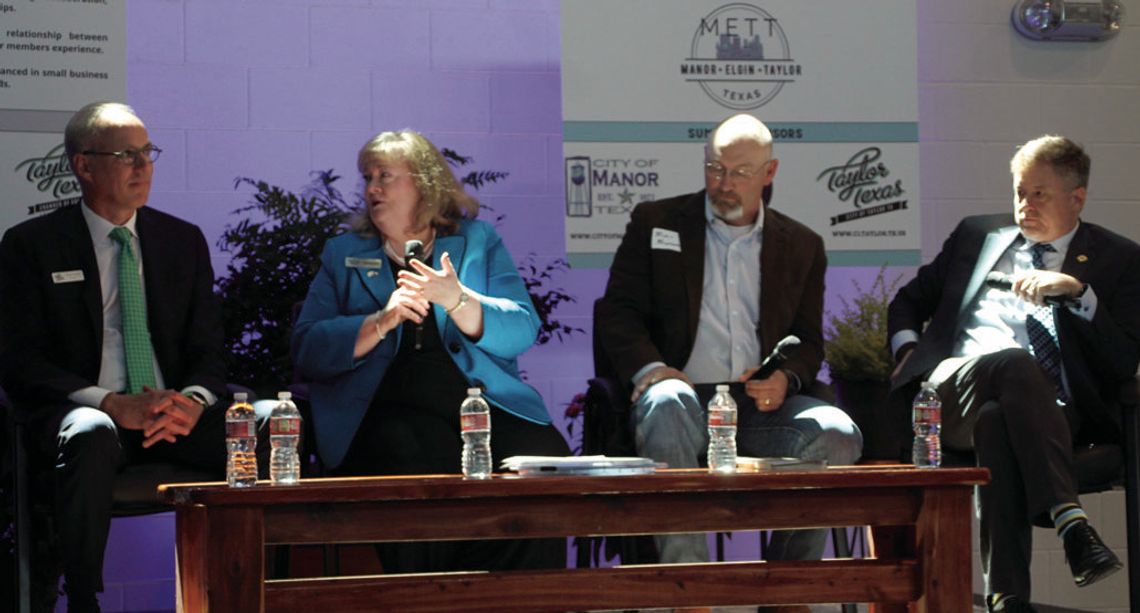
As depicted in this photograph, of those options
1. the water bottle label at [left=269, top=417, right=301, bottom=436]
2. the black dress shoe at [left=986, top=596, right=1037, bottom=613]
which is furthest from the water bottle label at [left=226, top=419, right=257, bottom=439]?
the black dress shoe at [left=986, top=596, right=1037, bottom=613]

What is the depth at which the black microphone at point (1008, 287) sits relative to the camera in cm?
371

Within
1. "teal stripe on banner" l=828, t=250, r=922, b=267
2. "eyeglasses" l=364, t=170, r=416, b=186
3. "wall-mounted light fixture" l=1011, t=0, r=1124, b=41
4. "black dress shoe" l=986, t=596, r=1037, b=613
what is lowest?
"black dress shoe" l=986, t=596, r=1037, b=613

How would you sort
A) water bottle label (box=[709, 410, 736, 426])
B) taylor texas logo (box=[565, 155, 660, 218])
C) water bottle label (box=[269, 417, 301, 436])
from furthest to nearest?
1. taylor texas logo (box=[565, 155, 660, 218])
2. water bottle label (box=[709, 410, 736, 426])
3. water bottle label (box=[269, 417, 301, 436])

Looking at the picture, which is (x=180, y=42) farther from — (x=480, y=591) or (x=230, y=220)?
(x=480, y=591)

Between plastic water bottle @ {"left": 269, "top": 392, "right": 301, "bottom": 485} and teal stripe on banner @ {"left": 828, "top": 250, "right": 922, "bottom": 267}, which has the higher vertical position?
teal stripe on banner @ {"left": 828, "top": 250, "right": 922, "bottom": 267}

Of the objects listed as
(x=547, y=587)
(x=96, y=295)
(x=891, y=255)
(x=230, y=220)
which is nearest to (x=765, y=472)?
(x=547, y=587)

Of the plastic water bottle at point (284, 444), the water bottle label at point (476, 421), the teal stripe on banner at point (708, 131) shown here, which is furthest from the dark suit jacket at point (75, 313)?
the teal stripe on banner at point (708, 131)

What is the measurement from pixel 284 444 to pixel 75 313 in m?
1.04

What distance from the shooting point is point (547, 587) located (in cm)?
261

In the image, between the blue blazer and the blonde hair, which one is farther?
the blonde hair

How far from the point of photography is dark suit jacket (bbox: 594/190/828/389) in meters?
3.86

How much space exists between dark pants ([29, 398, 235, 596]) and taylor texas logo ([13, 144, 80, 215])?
103 centimetres

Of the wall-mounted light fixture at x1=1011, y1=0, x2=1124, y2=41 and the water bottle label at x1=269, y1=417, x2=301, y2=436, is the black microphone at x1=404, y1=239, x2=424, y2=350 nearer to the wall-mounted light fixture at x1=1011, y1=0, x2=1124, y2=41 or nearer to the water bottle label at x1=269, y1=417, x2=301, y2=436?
the water bottle label at x1=269, y1=417, x2=301, y2=436

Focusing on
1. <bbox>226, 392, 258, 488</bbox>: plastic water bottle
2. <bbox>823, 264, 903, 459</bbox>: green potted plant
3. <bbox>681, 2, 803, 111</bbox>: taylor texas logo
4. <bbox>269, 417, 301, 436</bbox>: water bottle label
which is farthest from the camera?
<bbox>681, 2, 803, 111</bbox>: taylor texas logo
